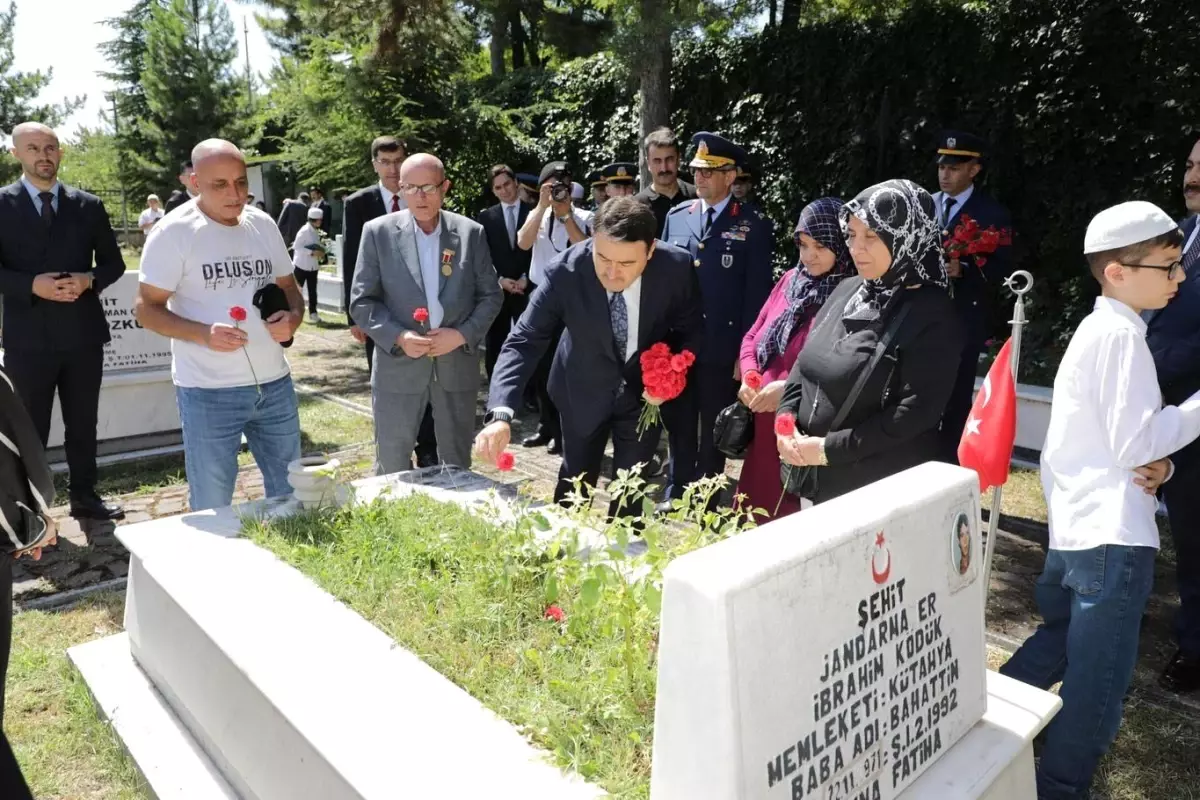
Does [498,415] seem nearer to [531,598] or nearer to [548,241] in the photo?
Answer: [531,598]

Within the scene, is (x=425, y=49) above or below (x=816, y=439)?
→ above

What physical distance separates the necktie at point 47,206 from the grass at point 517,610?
2848mm

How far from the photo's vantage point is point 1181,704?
3.17m

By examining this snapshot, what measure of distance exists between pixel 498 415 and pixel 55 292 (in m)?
2.99

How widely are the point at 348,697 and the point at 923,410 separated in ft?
6.12

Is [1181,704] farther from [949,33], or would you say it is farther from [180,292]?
[949,33]

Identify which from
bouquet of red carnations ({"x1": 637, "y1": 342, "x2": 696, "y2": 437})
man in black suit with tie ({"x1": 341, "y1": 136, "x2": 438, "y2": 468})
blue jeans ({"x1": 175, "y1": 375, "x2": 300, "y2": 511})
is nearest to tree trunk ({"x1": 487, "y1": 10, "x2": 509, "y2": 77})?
man in black suit with tie ({"x1": 341, "y1": 136, "x2": 438, "y2": 468})

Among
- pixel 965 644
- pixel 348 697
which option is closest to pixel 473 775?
pixel 348 697

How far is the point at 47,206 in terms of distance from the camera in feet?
15.5

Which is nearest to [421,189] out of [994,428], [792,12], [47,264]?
[47,264]

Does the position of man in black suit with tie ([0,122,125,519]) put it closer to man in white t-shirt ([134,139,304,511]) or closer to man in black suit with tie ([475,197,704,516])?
man in white t-shirt ([134,139,304,511])

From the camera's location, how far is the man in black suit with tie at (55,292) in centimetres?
462

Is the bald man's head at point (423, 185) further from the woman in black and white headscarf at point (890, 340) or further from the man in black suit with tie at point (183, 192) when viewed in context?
the woman in black and white headscarf at point (890, 340)

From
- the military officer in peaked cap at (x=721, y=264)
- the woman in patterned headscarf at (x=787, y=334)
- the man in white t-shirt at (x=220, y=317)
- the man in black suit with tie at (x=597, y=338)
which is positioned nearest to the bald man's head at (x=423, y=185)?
the man in white t-shirt at (x=220, y=317)
